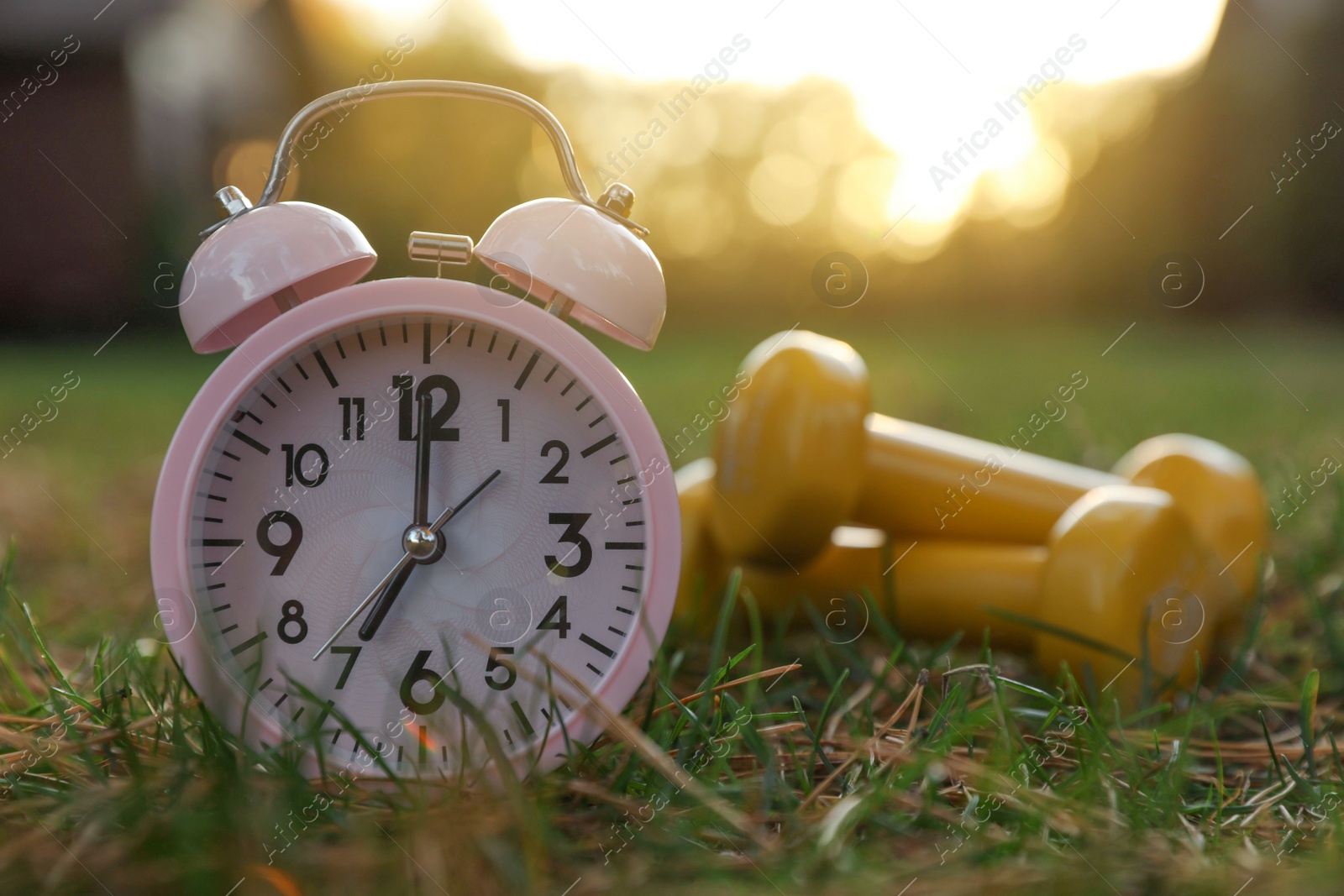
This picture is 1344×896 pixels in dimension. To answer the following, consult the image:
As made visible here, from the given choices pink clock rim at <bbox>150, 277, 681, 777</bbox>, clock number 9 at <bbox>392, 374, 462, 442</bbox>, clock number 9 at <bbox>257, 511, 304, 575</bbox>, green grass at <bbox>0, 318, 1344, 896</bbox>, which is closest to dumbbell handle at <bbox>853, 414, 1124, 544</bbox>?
green grass at <bbox>0, 318, 1344, 896</bbox>

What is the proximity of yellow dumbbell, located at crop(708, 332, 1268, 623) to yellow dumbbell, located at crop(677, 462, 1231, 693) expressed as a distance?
65 mm

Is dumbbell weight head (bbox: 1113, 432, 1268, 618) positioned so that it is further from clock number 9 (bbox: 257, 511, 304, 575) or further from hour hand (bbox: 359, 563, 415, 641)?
clock number 9 (bbox: 257, 511, 304, 575)

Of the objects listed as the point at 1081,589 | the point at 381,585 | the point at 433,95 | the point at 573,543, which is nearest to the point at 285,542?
the point at 381,585

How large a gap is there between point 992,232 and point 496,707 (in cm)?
1602

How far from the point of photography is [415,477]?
1282 mm

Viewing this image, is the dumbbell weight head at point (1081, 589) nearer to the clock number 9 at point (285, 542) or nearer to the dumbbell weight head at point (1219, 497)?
the dumbbell weight head at point (1219, 497)

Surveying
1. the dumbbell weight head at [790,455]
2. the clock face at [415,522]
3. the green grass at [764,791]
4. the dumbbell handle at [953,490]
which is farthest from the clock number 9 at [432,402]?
the dumbbell handle at [953,490]

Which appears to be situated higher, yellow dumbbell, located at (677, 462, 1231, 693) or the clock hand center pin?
the clock hand center pin

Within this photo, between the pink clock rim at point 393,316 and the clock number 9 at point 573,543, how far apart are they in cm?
9

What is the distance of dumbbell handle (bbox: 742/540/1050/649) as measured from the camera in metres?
1.70

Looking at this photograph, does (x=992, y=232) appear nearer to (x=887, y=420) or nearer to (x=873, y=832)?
(x=887, y=420)

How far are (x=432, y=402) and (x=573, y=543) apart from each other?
26 cm

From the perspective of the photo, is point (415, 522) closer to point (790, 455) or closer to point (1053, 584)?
point (790, 455)

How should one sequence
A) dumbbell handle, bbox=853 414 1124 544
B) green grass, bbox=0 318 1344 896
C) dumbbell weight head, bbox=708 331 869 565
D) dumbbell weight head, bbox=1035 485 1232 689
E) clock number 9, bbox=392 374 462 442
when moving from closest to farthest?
green grass, bbox=0 318 1344 896 < clock number 9, bbox=392 374 462 442 < dumbbell weight head, bbox=1035 485 1232 689 < dumbbell weight head, bbox=708 331 869 565 < dumbbell handle, bbox=853 414 1124 544
